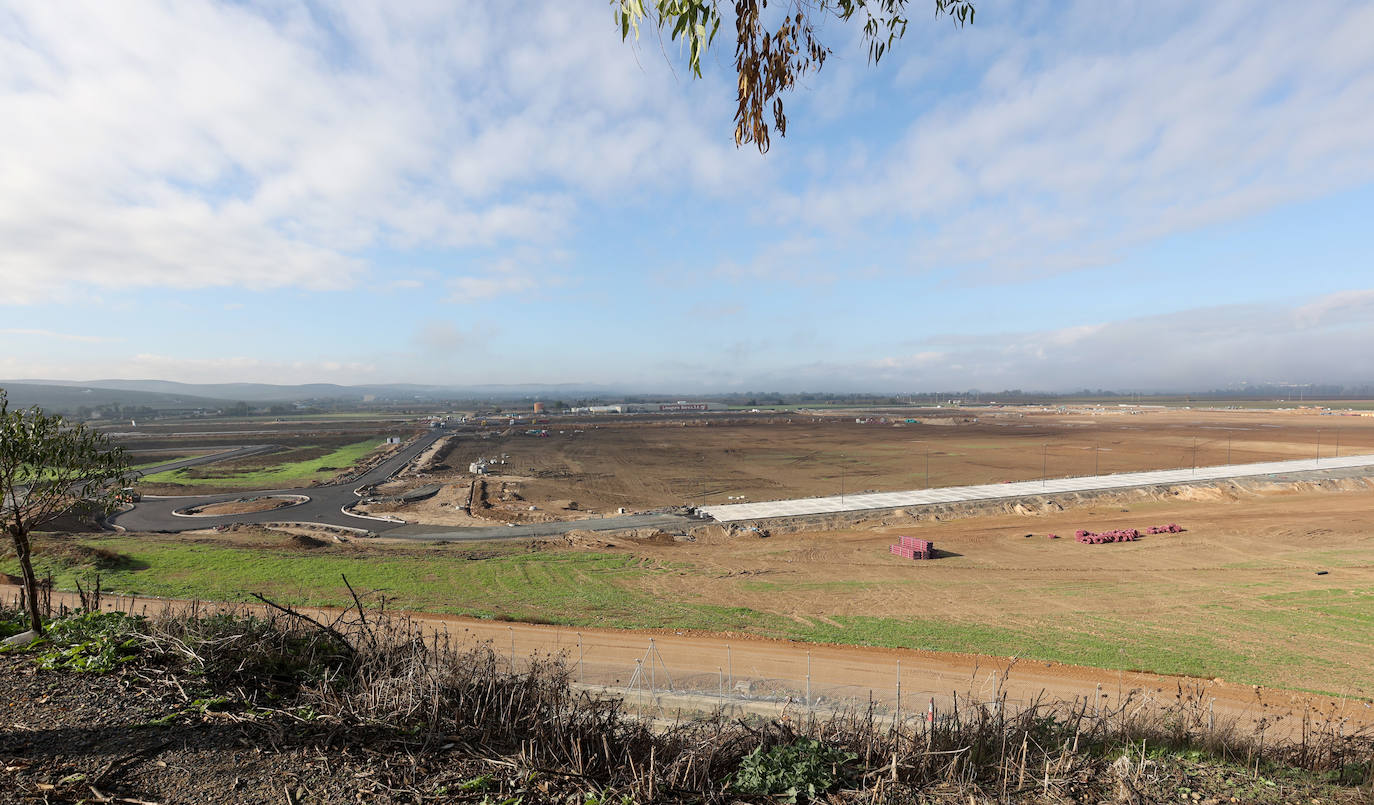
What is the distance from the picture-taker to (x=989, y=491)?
52250mm

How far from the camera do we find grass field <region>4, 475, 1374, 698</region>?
67.1 feet

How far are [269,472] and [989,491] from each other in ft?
276

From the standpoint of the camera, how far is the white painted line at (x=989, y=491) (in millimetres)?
46562

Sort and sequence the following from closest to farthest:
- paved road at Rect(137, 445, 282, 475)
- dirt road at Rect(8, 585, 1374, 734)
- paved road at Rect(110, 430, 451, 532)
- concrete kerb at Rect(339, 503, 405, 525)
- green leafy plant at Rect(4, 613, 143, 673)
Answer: green leafy plant at Rect(4, 613, 143, 673)
dirt road at Rect(8, 585, 1374, 734)
paved road at Rect(110, 430, 451, 532)
concrete kerb at Rect(339, 503, 405, 525)
paved road at Rect(137, 445, 282, 475)

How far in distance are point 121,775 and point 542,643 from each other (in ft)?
53.0

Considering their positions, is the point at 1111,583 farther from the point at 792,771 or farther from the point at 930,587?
the point at 792,771

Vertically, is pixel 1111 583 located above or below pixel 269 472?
above

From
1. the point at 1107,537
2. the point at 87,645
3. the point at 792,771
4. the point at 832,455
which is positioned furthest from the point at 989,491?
the point at 87,645

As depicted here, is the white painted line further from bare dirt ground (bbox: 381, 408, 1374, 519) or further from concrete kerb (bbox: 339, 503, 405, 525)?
concrete kerb (bbox: 339, 503, 405, 525)

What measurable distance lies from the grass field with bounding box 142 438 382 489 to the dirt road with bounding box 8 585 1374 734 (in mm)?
50911

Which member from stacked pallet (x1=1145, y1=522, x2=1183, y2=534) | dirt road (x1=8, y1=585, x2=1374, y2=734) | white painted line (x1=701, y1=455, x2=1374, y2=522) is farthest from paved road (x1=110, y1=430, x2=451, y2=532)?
stacked pallet (x1=1145, y1=522, x2=1183, y2=534)

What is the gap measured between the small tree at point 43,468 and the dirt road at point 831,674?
14.3 feet

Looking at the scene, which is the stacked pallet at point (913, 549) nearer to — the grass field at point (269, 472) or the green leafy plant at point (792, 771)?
the green leafy plant at point (792, 771)

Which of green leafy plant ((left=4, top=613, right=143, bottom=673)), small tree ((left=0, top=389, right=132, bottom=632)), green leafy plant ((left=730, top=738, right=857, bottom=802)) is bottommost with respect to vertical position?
green leafy plant ((left=730, top=738, right=857, bottom=802))
